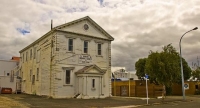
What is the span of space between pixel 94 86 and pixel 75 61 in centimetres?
377

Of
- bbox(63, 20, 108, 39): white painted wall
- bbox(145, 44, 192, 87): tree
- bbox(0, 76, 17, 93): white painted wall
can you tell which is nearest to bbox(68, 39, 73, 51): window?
bbox(63, 20, 108, 39): white painted wall

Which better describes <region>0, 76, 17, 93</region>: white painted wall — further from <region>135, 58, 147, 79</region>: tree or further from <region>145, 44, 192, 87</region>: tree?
<region>135, 58, 147, 79</region>: tree

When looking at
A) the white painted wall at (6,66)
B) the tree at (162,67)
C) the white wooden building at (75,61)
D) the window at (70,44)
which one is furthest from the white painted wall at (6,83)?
the tree at (162,67)

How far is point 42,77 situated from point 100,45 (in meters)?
8.58

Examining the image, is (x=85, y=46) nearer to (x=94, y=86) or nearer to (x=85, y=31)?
(x=85, y=31)

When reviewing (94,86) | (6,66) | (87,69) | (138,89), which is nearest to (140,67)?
(138,89)

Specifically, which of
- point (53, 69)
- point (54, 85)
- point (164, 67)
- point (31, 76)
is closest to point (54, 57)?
point (53, 69)

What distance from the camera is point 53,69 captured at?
2745 centimetres

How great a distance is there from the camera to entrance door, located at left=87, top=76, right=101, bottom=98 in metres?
28.0

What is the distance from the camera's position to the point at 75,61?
2870 centimetres

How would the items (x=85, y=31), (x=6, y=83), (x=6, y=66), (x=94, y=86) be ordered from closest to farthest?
1. (x=94, y=86)
2. (x=85, y=31)
3. (x=6, y=83)
4. (x=6, y=66)

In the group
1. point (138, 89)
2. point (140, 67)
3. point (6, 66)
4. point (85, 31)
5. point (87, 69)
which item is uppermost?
point (85, 31)

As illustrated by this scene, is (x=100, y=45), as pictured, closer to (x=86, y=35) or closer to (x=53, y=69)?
(x=86, y=35)

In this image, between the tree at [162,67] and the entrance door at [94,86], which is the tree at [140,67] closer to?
the entrance door at [94,86]
